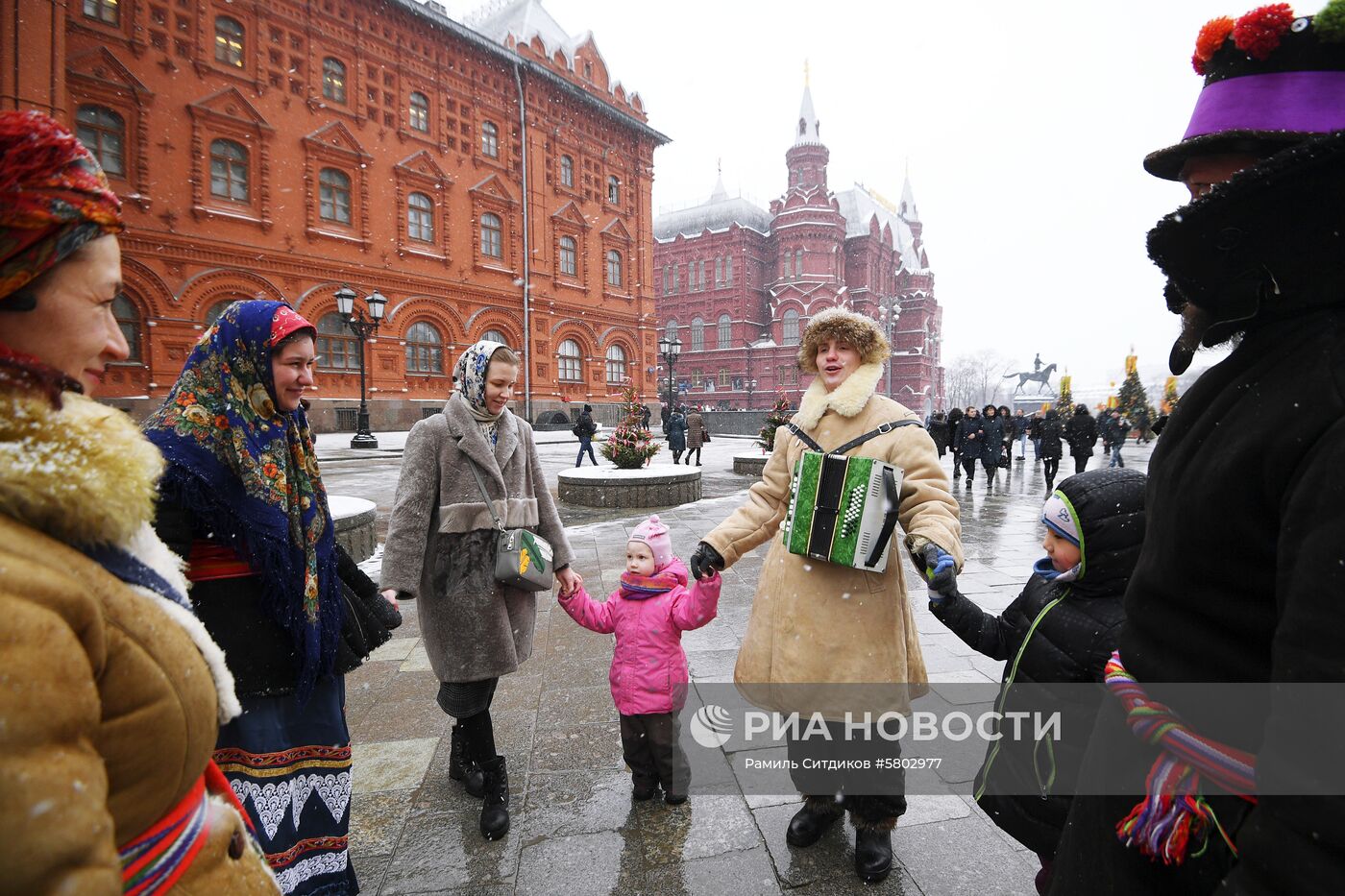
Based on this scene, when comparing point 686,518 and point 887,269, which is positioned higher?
point 887,269

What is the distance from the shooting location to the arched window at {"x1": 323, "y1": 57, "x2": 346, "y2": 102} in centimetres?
2434

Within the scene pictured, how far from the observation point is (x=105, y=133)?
19.9m

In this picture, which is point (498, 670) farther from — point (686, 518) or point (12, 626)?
point (686, 518)

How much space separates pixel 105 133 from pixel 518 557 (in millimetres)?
26365

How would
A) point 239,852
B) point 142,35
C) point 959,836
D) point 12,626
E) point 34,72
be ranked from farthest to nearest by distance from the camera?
point 142,35 → point 34,72 → point 959,836 → point 239,852 → point 12,626

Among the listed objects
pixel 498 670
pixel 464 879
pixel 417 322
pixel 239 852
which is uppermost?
pixel 417 322

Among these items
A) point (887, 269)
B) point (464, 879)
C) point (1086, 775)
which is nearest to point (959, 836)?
point (1086, 775)

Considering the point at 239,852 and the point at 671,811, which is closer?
the point at 239,852

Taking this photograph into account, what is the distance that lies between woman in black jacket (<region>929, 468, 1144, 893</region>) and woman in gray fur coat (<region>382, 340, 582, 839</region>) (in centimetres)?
168

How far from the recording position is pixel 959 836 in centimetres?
248

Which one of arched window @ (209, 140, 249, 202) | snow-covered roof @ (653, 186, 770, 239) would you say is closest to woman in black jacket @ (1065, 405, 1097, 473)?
arched window @ (209, 140, 249, 202)

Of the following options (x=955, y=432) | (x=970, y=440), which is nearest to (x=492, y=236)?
(x=955, y=432)

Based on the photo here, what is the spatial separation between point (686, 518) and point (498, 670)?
22.2 ft

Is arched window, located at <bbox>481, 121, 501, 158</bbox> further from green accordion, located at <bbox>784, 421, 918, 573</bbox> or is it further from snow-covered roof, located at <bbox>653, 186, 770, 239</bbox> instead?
green accordion, located at <bbox>784, 421, 918, 573</bbox>
